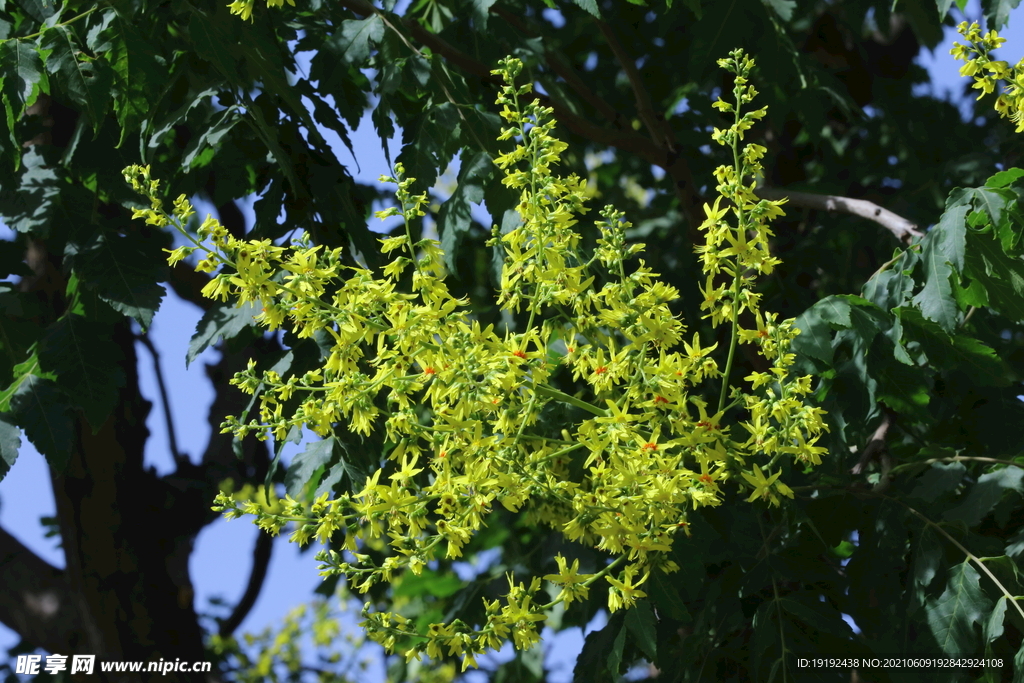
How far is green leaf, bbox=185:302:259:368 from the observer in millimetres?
2174

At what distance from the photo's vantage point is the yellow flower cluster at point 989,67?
1.74m

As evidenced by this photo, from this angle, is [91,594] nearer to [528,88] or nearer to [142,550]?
[142,550]

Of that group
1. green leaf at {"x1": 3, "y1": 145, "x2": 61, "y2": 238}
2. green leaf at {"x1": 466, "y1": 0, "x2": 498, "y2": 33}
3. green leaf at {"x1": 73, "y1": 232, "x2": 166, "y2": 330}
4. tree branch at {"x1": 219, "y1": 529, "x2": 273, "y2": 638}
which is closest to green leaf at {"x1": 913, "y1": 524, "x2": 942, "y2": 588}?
green leaf at {"x1": 466, "y1": 0, "x2": 498, "y2": 33}

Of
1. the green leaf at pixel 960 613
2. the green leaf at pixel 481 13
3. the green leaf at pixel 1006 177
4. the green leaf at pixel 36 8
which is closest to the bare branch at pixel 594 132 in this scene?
the green leaf at pixel 481 13

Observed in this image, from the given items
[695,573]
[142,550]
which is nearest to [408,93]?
[695,573]

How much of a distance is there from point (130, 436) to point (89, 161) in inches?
55.9

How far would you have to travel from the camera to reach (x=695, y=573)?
2004 mm

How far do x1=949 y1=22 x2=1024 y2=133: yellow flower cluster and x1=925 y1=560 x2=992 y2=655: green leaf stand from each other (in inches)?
34.2

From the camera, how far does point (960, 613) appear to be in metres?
1.86

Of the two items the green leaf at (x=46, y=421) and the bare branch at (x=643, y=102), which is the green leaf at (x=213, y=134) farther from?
the bare branch at (x=643, y=102)

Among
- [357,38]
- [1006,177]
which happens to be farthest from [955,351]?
[357,38]

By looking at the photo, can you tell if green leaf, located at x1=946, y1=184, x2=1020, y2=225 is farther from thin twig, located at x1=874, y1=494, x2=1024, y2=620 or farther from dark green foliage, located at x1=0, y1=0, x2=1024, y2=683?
thin twig, located at x1=874, y1=494, x2=1024, y2=620

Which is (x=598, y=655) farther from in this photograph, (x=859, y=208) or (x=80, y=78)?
(x=80, y=78)

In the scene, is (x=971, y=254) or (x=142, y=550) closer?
(x=971, y=254)
